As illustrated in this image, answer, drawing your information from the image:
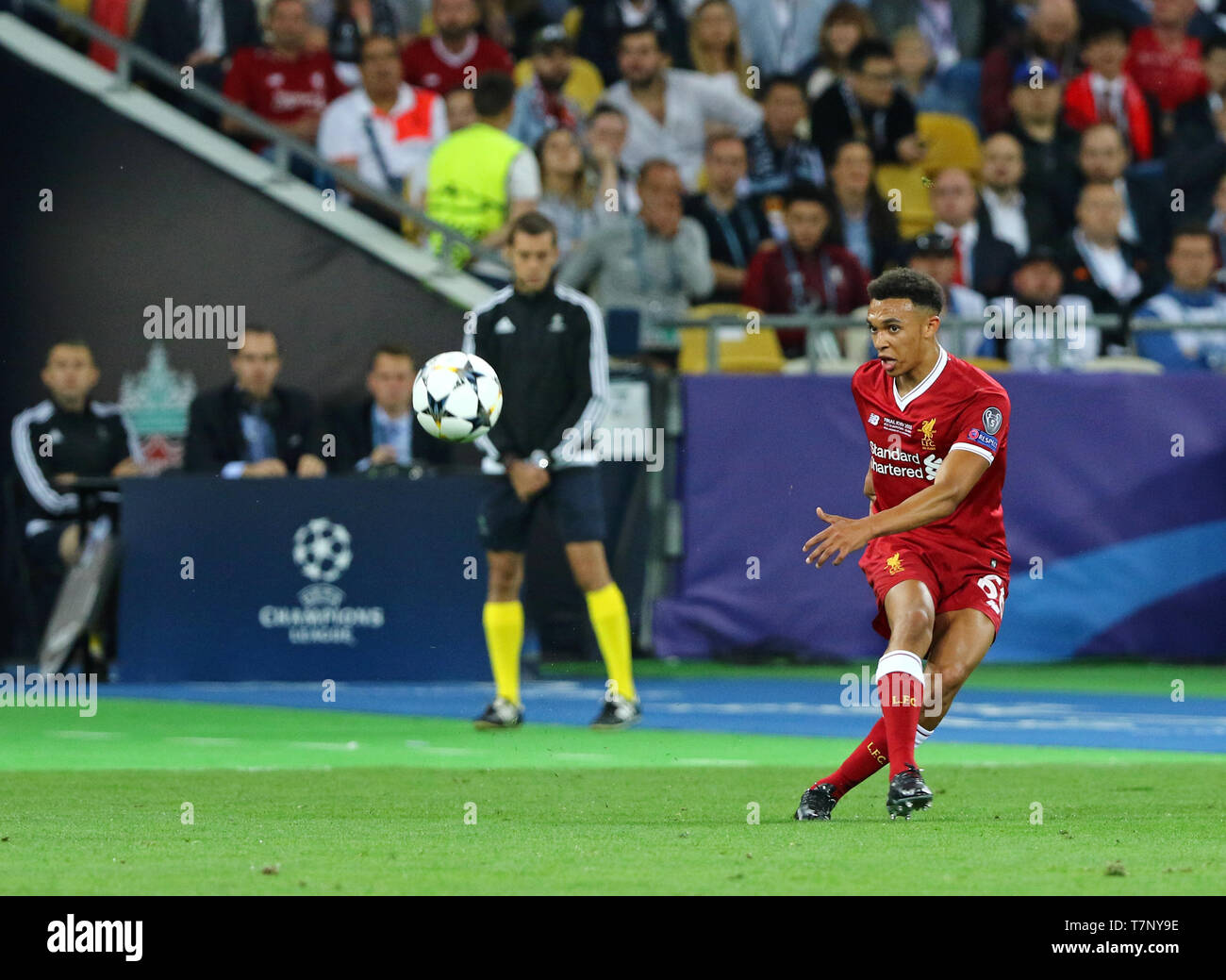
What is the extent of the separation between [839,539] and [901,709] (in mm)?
789

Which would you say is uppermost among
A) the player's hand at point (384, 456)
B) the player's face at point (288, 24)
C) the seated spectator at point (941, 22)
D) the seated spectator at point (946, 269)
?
the seated spectator at point (941, 22)

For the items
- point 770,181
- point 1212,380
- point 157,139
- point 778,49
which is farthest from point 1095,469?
point 157,139

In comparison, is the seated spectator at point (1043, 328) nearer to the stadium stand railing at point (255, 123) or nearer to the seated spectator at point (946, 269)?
the seated spectator at point (946, 269)

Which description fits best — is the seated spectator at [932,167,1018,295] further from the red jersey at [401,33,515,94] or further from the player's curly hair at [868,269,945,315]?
the player's curly hair at [868,269,945,315]

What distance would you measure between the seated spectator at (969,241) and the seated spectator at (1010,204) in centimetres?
50

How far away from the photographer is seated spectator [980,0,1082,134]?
1973 cm

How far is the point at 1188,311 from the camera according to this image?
17359mm

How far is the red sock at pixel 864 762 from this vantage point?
844 cm

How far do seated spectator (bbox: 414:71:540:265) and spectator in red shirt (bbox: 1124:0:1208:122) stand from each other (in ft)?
20.8

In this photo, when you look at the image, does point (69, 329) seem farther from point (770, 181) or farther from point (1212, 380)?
point (1212, 380)

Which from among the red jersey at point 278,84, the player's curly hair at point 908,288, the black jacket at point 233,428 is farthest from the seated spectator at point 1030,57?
the player's curly hair at point 908,288

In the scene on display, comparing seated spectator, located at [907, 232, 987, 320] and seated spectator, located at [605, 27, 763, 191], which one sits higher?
seated spectator, located at [605, 27, 763, 191]

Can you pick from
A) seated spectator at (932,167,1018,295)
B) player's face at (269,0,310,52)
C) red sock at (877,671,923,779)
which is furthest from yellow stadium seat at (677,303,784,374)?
red sock at (877,671,923,779)

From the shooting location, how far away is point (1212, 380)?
1684 cm
